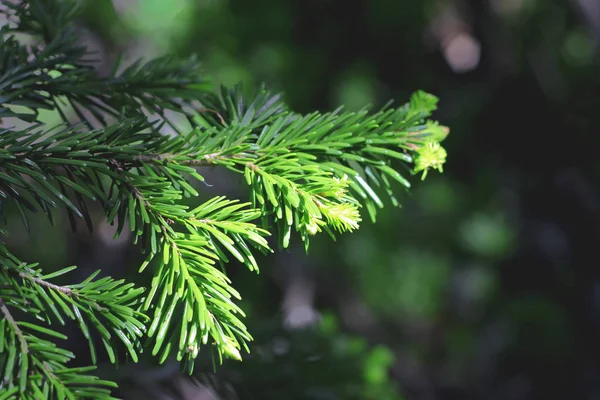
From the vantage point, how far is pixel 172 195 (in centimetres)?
38

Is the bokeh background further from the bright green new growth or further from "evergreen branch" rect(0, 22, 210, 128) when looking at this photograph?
the bright green new growth

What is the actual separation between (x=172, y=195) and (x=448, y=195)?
4.61 feet

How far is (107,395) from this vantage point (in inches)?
13.8

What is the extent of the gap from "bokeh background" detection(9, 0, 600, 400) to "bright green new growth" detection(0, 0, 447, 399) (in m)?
1.19

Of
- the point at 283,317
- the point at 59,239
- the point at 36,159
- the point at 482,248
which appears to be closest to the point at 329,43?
the point at 482,248

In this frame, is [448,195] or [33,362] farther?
[448,195]

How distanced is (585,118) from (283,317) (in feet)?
4.54

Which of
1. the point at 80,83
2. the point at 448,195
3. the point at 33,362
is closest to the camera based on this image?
the point at 33,362

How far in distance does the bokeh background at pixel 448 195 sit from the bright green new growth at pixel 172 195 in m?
1.19

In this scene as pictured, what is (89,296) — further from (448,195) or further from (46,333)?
(448,195)

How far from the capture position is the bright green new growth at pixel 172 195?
0.35m

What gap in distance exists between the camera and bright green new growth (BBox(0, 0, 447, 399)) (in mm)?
350

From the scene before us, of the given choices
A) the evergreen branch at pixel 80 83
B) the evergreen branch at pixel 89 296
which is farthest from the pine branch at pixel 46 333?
the evergreen branch at pixel 80 83

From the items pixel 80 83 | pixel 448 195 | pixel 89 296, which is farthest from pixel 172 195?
pixel 448 195
